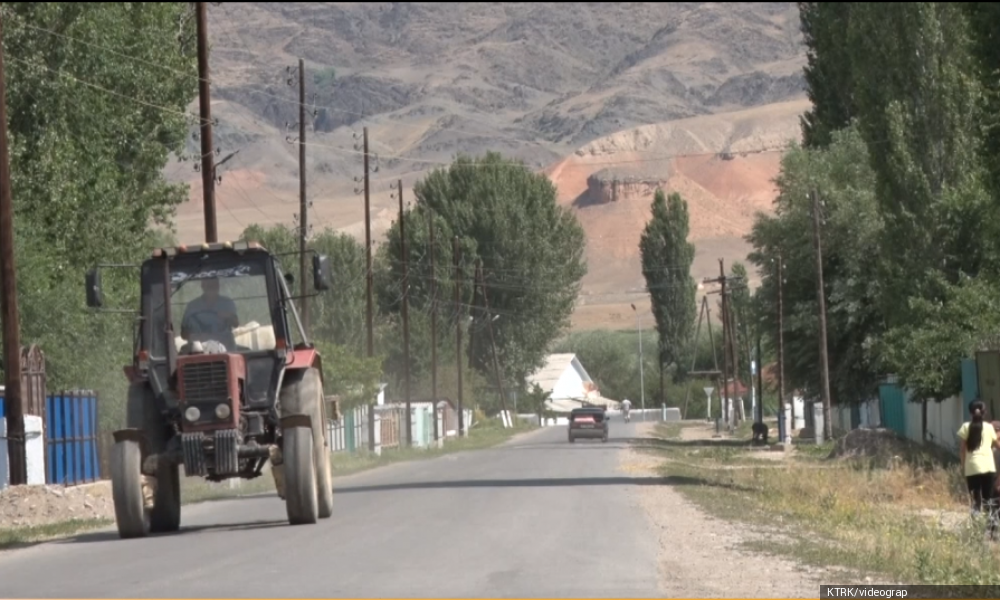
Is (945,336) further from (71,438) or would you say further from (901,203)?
(71,438)

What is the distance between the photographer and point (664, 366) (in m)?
139

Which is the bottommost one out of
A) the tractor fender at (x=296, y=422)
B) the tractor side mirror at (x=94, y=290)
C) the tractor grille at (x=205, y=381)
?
Result: the tractor fender at (x=296, y=422)

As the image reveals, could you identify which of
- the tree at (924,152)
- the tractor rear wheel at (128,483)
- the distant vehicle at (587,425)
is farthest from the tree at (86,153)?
the distant vehicle at (587,425)

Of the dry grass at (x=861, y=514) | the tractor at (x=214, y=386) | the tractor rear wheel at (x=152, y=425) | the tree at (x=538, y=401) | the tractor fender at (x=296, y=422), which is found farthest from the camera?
the tree at (x=538, y=401)

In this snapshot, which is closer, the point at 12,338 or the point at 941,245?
the point at 12,338

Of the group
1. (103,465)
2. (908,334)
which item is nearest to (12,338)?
(103,465)

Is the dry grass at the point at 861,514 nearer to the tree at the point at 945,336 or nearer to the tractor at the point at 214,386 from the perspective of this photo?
the tree at the point at 945,336

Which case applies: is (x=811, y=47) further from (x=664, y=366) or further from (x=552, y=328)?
(x=664, y=366)

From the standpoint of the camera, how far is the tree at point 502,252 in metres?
106

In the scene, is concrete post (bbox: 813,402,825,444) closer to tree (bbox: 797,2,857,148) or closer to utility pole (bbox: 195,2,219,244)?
tree (bbox: 797,2,857,148)

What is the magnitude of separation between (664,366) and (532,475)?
100631mm

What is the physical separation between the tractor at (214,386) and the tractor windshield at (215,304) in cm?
1

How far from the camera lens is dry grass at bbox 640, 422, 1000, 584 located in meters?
16.2

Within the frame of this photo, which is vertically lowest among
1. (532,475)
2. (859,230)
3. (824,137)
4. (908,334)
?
(532,475)
